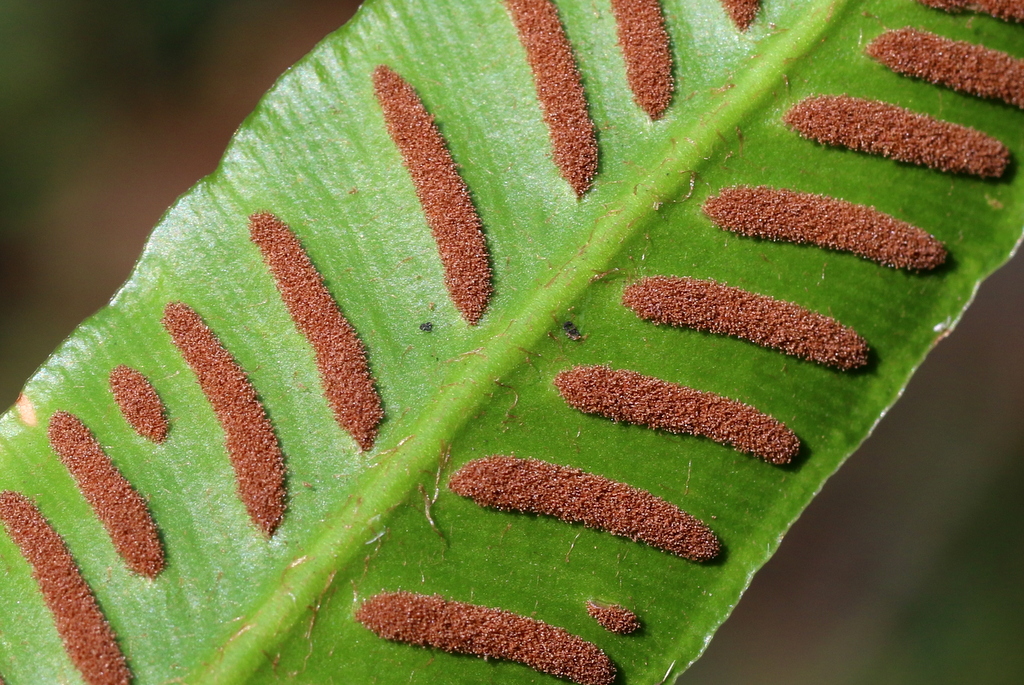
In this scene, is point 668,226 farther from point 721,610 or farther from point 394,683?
point 394,683

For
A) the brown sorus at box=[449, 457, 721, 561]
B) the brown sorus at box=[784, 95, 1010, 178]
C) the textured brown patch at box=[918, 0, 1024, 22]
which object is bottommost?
the brown sorus at box=[449, 457, 721, 561]

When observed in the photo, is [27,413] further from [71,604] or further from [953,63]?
[953,63]

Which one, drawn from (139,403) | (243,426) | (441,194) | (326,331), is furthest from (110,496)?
(441,194)

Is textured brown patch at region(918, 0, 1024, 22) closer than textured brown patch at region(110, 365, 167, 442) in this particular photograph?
Yes

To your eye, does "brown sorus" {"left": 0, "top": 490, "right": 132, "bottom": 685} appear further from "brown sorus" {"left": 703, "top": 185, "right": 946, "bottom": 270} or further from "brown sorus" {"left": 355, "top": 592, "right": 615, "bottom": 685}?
"brown sorus" {"left": 703, "top": 185, "right": 946, "bottom": 270}

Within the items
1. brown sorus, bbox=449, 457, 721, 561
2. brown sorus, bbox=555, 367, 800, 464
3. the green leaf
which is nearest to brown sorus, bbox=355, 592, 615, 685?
the green leaf

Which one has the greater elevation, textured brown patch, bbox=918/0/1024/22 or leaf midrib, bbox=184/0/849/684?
textured brown patch, bbox=918/0/1024/22

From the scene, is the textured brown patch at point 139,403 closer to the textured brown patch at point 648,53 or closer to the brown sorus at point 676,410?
the brown sorus at point 676,410
